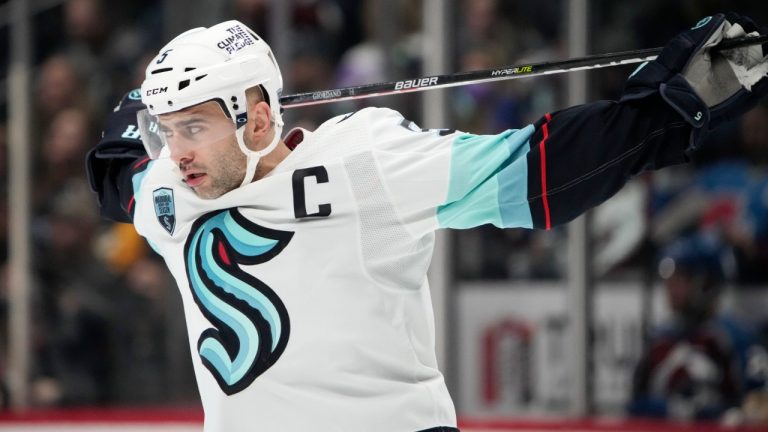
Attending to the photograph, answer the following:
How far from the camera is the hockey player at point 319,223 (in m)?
2.03

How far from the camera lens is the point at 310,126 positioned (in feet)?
15.7

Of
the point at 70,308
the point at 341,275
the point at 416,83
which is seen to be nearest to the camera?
the point at 341,275

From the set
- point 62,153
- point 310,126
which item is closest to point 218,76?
point 310,126

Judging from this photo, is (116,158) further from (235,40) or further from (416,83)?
(416,83)

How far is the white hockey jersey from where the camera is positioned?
2049 mm

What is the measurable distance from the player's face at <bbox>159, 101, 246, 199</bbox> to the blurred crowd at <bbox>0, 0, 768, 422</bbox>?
7.48ft

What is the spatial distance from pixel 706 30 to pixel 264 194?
2.40 feet

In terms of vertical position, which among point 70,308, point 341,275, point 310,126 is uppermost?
point 310,126

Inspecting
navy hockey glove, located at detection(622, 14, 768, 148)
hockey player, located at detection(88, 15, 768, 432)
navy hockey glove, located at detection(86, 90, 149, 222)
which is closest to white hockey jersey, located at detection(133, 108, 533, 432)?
hockey player, located at detection(88, 15, 768, 432)

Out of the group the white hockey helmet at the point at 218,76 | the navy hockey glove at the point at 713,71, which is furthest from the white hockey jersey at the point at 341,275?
the navy hockey glove at the point at 713,71

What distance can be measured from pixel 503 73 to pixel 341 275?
1.36ft

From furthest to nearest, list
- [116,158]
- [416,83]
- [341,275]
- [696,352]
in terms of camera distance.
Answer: [696,352], [116,158], [416,83], [341,275]

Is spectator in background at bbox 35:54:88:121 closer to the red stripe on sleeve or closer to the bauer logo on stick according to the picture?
the bauer logo on stick

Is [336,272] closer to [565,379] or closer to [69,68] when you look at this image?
[565,379]
